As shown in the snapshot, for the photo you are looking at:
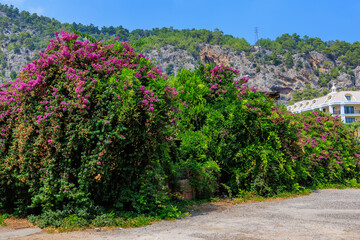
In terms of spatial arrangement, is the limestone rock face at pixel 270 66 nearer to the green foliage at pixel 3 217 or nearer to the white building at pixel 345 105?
the white building at pixel 345 105

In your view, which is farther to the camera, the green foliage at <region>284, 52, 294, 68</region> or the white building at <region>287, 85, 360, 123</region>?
the green foliage at <region>284, 52, 294, 68</region>

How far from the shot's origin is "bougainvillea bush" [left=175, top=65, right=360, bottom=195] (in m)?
9.82

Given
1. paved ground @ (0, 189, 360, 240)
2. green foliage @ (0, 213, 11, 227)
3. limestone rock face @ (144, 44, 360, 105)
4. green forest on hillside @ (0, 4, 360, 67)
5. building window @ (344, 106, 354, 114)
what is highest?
green forest on hillside @ (0, 4, 360, 67)

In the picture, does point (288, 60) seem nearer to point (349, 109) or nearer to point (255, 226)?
point (349, 109)

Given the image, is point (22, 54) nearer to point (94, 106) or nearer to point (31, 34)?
point (31, 34)

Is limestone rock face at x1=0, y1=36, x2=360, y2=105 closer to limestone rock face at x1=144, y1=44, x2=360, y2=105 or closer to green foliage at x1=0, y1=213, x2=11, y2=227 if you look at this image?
limestone rock face at x1=144, y1=44, x2=360, y2=105

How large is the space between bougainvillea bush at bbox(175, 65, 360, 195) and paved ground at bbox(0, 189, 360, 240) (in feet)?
5.95

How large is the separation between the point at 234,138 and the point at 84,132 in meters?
5.64

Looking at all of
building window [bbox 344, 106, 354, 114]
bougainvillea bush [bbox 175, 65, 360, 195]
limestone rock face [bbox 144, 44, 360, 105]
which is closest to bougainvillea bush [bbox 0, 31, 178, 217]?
bougainvillea bush [bbox 175, 65, 360, 195]

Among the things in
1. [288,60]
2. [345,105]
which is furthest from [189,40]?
[345,105]

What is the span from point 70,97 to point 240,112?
235 inches

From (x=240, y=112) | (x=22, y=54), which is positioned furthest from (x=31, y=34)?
(x=240, y=112)

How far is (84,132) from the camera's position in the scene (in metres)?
6.12

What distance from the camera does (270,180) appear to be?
10281mm
